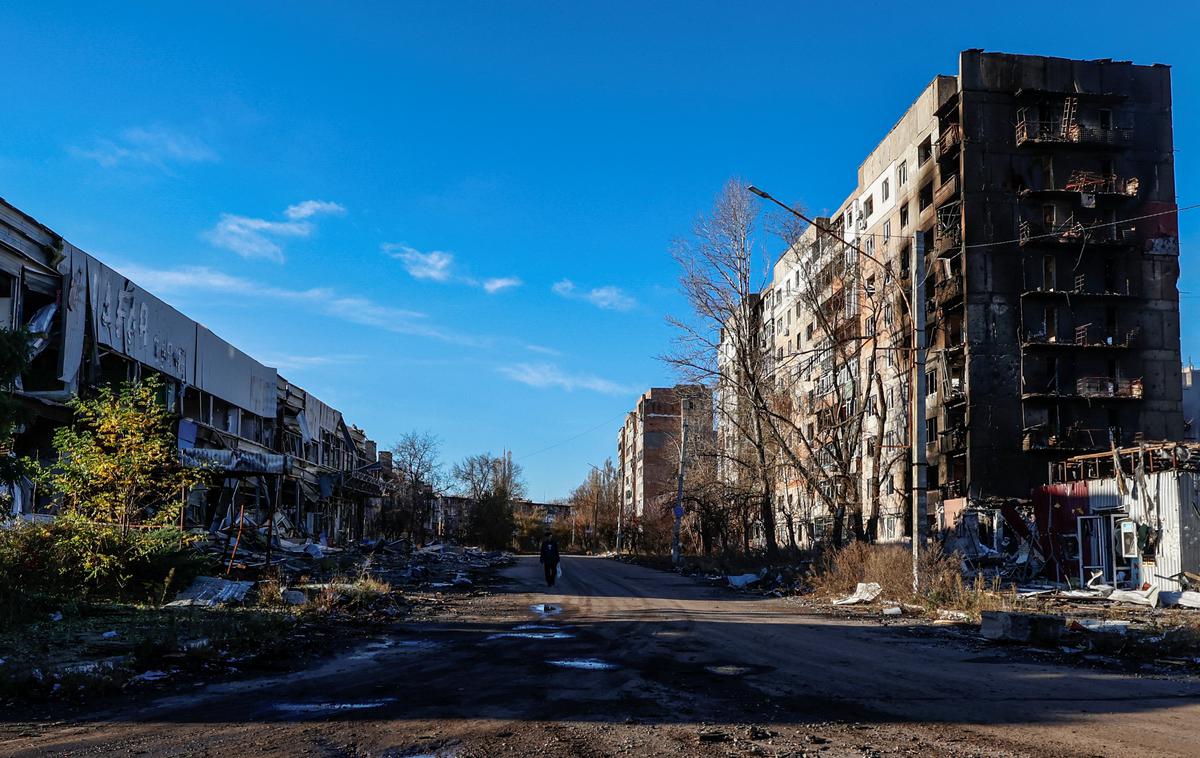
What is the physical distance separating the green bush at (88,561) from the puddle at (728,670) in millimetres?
9469

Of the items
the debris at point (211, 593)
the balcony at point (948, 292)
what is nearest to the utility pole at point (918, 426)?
the debris at point (211, 593)

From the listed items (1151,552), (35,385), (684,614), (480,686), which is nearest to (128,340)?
(35,385)

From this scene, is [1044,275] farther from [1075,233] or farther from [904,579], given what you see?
[904,579]

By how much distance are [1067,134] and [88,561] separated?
48975mm

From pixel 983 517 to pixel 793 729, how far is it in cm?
3402

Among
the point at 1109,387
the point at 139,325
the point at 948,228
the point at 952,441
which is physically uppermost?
the point at 948,228

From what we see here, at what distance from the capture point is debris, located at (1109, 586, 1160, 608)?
21.8 meters

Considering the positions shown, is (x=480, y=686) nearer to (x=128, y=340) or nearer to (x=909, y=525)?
(x=128, y=340)

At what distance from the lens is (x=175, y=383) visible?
3441cm

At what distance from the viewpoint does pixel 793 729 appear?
713 cm

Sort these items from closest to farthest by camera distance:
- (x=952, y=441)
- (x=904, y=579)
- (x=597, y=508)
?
(x=904, y=579), (x=952, y=441), (x=597, y=508)

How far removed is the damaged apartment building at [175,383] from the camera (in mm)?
24406

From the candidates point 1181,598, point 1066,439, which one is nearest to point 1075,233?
point 1066,439

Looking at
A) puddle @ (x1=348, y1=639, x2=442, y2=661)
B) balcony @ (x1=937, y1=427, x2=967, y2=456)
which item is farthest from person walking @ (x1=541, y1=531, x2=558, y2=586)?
balcony @ (x1=937, y1=427, x2=967, y2=456)
